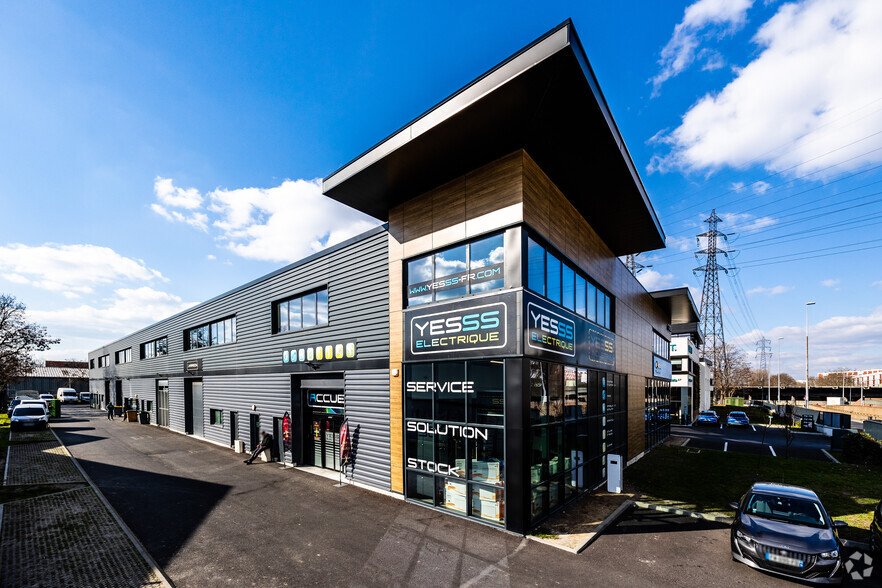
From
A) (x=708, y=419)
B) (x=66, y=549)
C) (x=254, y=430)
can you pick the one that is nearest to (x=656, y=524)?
(x=66, y=549)

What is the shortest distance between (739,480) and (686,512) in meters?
5.80

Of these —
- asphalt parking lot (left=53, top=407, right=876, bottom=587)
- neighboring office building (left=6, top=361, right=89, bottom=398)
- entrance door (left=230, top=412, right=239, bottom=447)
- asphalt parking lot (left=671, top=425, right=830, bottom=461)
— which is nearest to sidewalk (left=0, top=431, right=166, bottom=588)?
asphalt parking lot (left=53, top=407, right=876, bottom=587)

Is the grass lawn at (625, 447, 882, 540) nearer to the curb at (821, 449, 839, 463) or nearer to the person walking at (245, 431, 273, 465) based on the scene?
the curb at (821, 449, 839, 463)

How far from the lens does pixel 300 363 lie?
15.9 m

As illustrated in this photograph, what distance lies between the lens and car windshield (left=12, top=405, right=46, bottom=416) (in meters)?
27.0

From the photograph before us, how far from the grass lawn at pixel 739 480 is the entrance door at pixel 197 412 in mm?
22647

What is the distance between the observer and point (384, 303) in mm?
12781

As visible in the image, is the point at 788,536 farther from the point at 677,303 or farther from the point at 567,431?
the point at 677,303

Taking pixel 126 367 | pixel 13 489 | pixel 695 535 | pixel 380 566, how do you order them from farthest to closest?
pixel 126 367, pixel 13 489, pixel 695 535, pixel 380 566

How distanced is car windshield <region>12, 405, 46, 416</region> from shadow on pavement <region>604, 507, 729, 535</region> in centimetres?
3590

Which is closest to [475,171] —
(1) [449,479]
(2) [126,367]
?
(1) [449,479]

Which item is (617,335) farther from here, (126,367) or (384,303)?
(126,367)

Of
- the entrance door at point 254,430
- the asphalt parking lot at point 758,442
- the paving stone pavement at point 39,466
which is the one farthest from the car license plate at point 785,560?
the paving stone pavement at point 39,466

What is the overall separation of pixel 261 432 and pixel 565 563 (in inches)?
561
